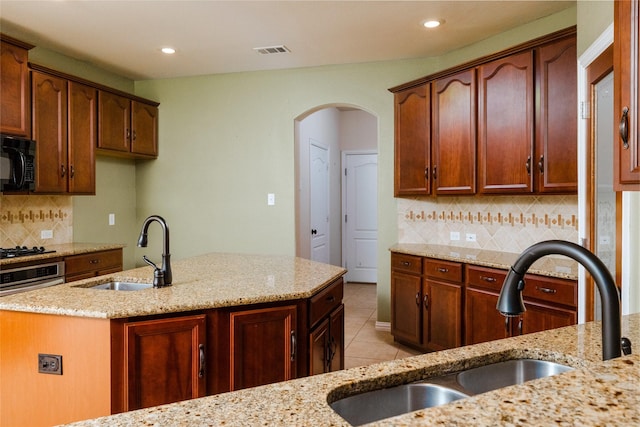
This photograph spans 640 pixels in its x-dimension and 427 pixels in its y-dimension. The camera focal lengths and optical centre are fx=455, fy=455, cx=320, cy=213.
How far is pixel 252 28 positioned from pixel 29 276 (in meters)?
2.53

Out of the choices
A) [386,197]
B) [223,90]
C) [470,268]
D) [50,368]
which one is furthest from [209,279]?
[223,90]

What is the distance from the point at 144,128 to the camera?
489 centimetres

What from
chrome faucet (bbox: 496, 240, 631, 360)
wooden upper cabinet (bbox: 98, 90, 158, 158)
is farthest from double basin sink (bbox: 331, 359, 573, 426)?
wooden upper cabinet (bbox: 98, 90, 158, 158)

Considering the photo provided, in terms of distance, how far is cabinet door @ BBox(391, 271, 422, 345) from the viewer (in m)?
3.82

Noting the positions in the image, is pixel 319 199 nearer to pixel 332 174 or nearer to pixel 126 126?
pixel 332 174

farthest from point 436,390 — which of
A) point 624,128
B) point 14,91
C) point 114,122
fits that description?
point 114,122

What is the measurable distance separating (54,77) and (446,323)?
3790 mm

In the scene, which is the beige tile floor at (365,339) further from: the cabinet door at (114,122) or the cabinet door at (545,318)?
the cabinet door at (114,122)

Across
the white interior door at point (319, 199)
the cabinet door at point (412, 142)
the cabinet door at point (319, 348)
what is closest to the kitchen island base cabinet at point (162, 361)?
the cabinet door at point (319, 348)

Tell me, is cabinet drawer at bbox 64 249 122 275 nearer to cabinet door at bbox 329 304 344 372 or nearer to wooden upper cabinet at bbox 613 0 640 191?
cabinet door at bbox 329 304 344 372

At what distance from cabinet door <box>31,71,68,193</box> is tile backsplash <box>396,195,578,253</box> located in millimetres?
3086

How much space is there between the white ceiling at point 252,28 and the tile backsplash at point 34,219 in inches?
54.0

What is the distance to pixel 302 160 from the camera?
557cm

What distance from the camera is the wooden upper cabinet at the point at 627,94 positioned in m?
1.16
